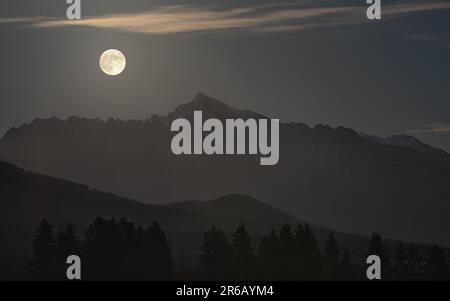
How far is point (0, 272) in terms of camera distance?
194m

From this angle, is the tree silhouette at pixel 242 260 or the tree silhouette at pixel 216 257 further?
the tree silhouette at pixel 216 257

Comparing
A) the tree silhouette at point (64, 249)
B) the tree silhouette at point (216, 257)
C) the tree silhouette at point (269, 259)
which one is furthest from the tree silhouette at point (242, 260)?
the tree silhouette at point (64, 249)

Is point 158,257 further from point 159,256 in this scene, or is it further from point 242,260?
point 242,260

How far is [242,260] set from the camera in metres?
161

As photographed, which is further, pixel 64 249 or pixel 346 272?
pixel 346 272

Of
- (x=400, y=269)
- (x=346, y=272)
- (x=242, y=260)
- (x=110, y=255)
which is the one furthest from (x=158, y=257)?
(x=400, y=269)

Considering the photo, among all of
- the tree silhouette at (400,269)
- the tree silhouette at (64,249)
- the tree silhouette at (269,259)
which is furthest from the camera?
the tree silhouette at (400,269)

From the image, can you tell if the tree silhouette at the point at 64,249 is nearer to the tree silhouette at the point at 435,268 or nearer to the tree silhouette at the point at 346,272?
the tree silhouette at the point at 346,272

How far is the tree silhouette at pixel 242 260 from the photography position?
155625 millimetres
